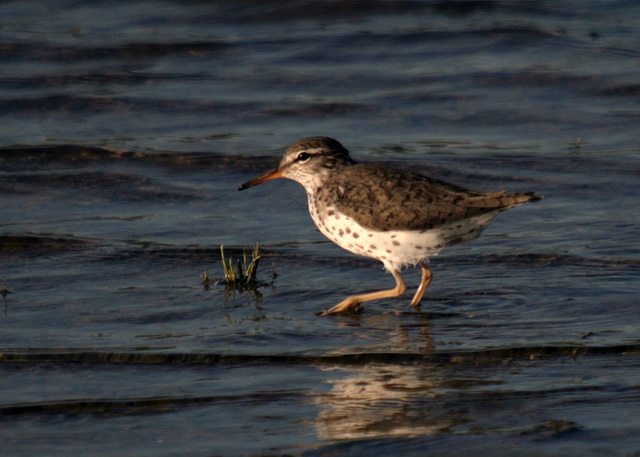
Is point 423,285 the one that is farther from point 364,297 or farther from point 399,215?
point 399,215

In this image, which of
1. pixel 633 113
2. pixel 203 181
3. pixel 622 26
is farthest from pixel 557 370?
pixel 622 26

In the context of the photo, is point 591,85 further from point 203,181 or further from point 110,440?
point 110,440

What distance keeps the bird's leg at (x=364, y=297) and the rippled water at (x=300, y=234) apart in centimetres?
12

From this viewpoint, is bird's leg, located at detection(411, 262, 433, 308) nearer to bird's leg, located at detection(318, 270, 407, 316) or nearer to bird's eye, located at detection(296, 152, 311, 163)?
bird's leg, located at detection(318, 270, 407, 316)

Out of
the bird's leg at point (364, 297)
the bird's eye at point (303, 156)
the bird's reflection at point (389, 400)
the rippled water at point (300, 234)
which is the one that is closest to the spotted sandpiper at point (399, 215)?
the bird's leg at point (364, 297)

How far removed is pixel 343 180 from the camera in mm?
8305

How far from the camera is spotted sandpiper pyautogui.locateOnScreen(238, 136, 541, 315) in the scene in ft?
25.6

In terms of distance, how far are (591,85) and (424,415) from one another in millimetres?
9766

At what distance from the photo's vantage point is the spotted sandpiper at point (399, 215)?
25.6 ft

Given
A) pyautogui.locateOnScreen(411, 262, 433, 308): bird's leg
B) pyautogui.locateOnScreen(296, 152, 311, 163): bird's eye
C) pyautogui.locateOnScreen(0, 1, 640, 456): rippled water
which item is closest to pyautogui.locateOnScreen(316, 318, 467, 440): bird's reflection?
pyautogui.locateOnScreen(0, 1, 640, 456): rippled water

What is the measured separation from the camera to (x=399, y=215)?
25.8 ft

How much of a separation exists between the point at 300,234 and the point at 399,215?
6.66 feet

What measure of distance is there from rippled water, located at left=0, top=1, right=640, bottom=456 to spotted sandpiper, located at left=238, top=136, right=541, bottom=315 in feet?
1.27

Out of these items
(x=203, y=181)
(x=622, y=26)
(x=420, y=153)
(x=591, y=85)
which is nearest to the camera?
(x=203, y=181)
